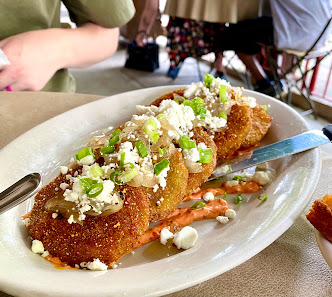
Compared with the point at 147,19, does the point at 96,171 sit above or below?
above

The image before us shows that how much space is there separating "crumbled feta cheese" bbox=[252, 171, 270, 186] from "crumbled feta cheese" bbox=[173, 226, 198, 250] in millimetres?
282

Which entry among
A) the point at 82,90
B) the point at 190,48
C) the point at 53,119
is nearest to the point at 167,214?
the point at 53,119

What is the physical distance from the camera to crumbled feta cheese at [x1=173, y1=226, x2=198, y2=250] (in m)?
0.76

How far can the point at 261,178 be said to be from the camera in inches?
38.5

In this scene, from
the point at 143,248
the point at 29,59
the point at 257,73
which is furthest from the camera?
the point at 257,73

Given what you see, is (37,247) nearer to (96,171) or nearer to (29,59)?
(96,171)

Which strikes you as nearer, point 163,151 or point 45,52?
point 163,151

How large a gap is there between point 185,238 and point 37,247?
30 cm

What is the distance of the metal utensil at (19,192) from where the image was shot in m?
0.75

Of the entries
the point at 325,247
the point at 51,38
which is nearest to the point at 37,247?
the point at 325,247

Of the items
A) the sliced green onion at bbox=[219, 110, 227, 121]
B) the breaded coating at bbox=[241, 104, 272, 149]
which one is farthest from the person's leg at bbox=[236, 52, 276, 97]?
the sliced green onion at bbox=[219, 110, 227, 121]

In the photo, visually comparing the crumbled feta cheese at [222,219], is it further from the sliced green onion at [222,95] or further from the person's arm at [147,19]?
the person's arm at [147,19]

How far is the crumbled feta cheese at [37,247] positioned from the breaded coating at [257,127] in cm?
69

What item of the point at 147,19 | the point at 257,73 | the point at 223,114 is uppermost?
the point at 223,114
